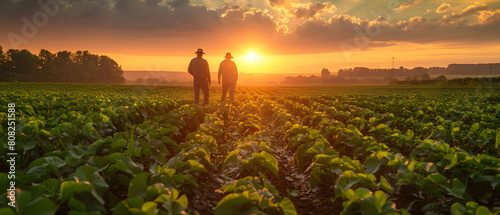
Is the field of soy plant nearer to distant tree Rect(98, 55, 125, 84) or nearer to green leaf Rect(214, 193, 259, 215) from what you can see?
green leaf Rect(214, 193, 259, 215)

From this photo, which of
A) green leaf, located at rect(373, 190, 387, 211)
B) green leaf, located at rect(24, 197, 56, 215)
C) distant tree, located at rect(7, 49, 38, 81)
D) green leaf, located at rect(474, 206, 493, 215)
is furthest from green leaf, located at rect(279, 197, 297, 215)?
distant tree, located at rect(7, 49, 38, 81)

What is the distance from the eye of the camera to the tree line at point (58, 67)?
77250 millimetres

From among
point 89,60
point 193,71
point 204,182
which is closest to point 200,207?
point 204,182

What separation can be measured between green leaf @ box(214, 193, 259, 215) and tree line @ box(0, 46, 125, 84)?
84.0 m

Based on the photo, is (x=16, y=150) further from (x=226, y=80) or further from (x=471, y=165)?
(x=226, y=80)

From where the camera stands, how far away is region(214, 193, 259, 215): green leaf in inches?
83.7

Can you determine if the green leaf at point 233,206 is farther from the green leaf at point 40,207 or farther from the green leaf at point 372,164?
the green leaf at point 372,164

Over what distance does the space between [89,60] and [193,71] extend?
9998cm

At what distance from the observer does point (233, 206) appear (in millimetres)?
2160

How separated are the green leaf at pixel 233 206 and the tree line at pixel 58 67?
84045mm

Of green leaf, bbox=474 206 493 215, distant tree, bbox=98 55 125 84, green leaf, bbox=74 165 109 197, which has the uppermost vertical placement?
distant tree, bbox=98 55 125 84

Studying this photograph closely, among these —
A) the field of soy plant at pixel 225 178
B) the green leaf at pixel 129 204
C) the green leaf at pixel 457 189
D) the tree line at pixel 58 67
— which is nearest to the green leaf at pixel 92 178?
the field of soy plant at pixel 225 178

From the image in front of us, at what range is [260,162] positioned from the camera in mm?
3709

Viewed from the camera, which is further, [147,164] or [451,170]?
[147,164]
